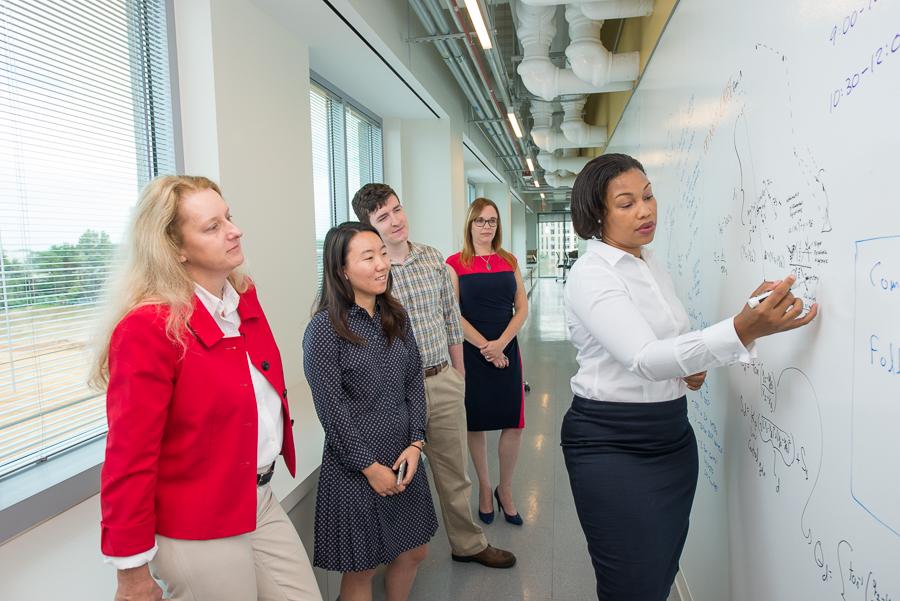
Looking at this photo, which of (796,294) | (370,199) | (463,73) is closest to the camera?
(796,294)

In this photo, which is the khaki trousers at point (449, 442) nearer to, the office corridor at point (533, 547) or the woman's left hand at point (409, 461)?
the office corridor at point (533, 547)

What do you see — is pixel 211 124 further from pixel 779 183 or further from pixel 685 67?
pixel 779 183

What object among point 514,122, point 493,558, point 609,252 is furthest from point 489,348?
point 514,122

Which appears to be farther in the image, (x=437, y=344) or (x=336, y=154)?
(x=336, y=154)

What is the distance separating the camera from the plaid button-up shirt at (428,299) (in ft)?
7.97

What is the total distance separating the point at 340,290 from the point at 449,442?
100cm

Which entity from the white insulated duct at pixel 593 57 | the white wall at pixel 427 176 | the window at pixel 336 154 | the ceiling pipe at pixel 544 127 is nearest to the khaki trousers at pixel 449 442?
the window at pixel 336 154

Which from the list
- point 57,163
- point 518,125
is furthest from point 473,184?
point 57,163

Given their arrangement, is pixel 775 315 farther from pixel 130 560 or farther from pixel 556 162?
pixel 556 162

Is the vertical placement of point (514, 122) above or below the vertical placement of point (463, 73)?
below

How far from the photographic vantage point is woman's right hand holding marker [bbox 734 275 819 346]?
1118 mm

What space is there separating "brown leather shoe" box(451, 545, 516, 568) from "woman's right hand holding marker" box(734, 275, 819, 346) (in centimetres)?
202

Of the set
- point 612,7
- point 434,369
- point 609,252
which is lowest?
point 434,369

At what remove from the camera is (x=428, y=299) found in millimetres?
2502
